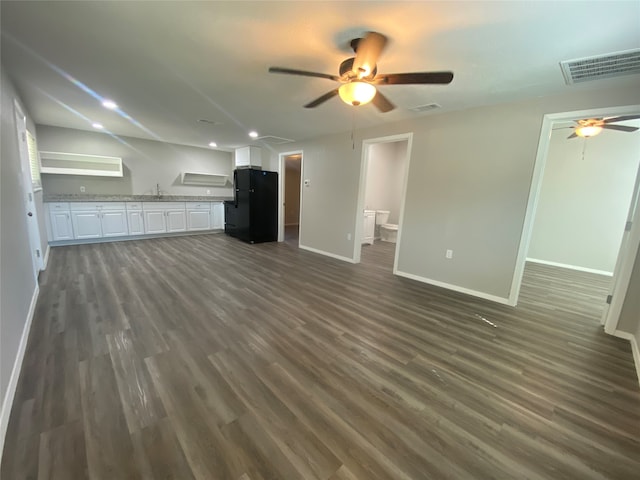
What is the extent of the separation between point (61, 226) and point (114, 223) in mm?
822

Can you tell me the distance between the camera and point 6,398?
1438 mm

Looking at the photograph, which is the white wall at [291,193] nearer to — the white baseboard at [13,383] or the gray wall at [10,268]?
the gray wall at [10,268]

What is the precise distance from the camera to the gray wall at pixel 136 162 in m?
5.21

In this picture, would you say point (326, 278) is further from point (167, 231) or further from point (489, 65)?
point (167, 231)

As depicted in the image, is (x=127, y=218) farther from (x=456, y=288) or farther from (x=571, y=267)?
(x=571, y=267)

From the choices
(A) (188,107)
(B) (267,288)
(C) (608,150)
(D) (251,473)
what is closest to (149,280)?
(B) (267,288)

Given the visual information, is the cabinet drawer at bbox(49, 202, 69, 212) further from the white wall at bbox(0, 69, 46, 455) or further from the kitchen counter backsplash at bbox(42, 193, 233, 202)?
the white wall at bbox(0, 69, 46, 455)

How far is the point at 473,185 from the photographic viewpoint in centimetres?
334

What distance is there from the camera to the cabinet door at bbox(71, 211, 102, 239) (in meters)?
5.11

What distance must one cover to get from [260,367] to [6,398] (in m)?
1.41

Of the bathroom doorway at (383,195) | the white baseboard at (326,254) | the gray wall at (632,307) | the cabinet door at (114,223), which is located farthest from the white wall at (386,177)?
the cabinet door at (114,223)

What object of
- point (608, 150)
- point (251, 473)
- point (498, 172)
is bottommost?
point (251, 473)

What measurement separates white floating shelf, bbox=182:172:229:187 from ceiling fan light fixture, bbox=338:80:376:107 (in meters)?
6.26

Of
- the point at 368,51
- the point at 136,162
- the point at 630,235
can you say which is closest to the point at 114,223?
the point at 136,162
